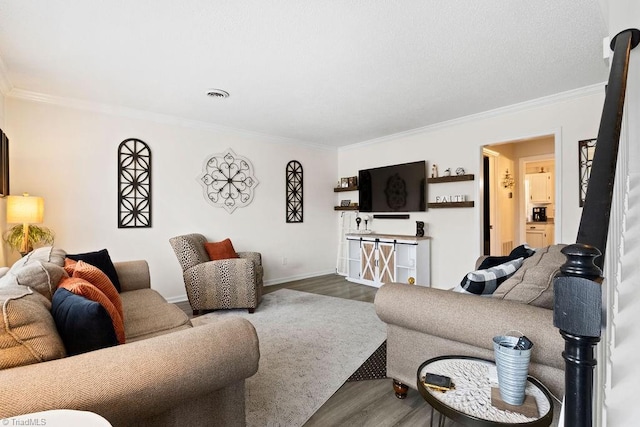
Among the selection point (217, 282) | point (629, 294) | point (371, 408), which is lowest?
point (371, 408)

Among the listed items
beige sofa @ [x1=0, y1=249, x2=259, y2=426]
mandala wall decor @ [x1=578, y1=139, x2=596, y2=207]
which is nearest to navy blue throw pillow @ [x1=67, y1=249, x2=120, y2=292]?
beige sofa @ [x1=0, y1=249, x2=259, y2=426]

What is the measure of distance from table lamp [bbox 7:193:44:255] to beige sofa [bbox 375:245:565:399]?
10.4 ft

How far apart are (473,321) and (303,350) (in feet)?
5.04

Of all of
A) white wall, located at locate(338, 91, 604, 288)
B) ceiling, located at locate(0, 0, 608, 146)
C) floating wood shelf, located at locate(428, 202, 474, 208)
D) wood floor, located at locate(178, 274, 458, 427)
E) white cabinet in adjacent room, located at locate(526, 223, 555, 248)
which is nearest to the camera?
wood floor, located at locate(178, 274, 458, 427)

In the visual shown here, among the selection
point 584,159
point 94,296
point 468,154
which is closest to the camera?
point 94,296

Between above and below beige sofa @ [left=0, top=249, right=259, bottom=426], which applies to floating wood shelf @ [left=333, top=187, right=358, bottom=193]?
above

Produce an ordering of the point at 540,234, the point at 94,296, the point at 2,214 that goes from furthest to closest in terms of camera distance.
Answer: the point at 540,234, the point at 2,214, the point at 94,296

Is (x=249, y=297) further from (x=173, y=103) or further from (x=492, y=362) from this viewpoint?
(x=492, y=362)

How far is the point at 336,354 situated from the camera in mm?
2592

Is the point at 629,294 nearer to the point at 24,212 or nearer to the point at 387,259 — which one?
the point at 387,259

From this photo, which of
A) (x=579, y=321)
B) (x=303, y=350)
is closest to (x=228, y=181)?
(x=303, y=350)

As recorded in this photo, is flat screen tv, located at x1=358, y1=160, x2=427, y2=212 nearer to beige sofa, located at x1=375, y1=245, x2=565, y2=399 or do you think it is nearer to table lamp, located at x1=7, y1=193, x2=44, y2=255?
beige sofa, located at x1=375, y1=245, x2=565, y2=399

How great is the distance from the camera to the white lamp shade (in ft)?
9.35

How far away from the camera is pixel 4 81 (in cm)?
294
